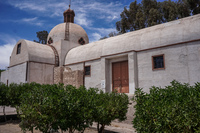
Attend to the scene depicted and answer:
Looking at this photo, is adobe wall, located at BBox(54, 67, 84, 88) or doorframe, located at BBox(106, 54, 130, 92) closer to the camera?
doorframe, located at BBox(106, 54, 130, 92)

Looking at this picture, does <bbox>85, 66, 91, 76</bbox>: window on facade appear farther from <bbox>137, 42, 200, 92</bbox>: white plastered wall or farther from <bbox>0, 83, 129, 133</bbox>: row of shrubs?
<bbox>0, 83, 129, 133</bbox>: row of shrubs

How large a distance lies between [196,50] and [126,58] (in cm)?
451

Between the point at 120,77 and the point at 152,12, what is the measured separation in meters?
14.9

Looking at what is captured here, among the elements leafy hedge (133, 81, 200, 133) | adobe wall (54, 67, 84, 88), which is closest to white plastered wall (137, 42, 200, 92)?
adobe wall (54, 67, 84, 88)

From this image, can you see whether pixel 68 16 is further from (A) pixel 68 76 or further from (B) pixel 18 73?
(A) pixel 68 76

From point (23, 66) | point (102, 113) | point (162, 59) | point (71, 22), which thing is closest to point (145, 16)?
point (71, 22)

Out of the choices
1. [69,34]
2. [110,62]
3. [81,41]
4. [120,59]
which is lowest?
[110,62]

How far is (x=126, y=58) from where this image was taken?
1189 centimetres

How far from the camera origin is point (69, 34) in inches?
757

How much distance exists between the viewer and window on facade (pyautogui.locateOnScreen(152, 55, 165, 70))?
10006 millimetres

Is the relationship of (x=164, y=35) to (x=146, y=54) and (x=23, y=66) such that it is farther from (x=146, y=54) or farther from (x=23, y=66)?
(x=23, y=66)

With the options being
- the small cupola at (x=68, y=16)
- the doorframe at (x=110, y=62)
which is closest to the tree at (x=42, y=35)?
the small cupola at (x=68, y=16)

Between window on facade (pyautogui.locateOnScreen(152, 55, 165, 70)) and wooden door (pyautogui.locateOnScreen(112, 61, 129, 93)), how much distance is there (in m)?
2.18

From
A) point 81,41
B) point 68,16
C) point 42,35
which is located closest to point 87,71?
point 81,41
